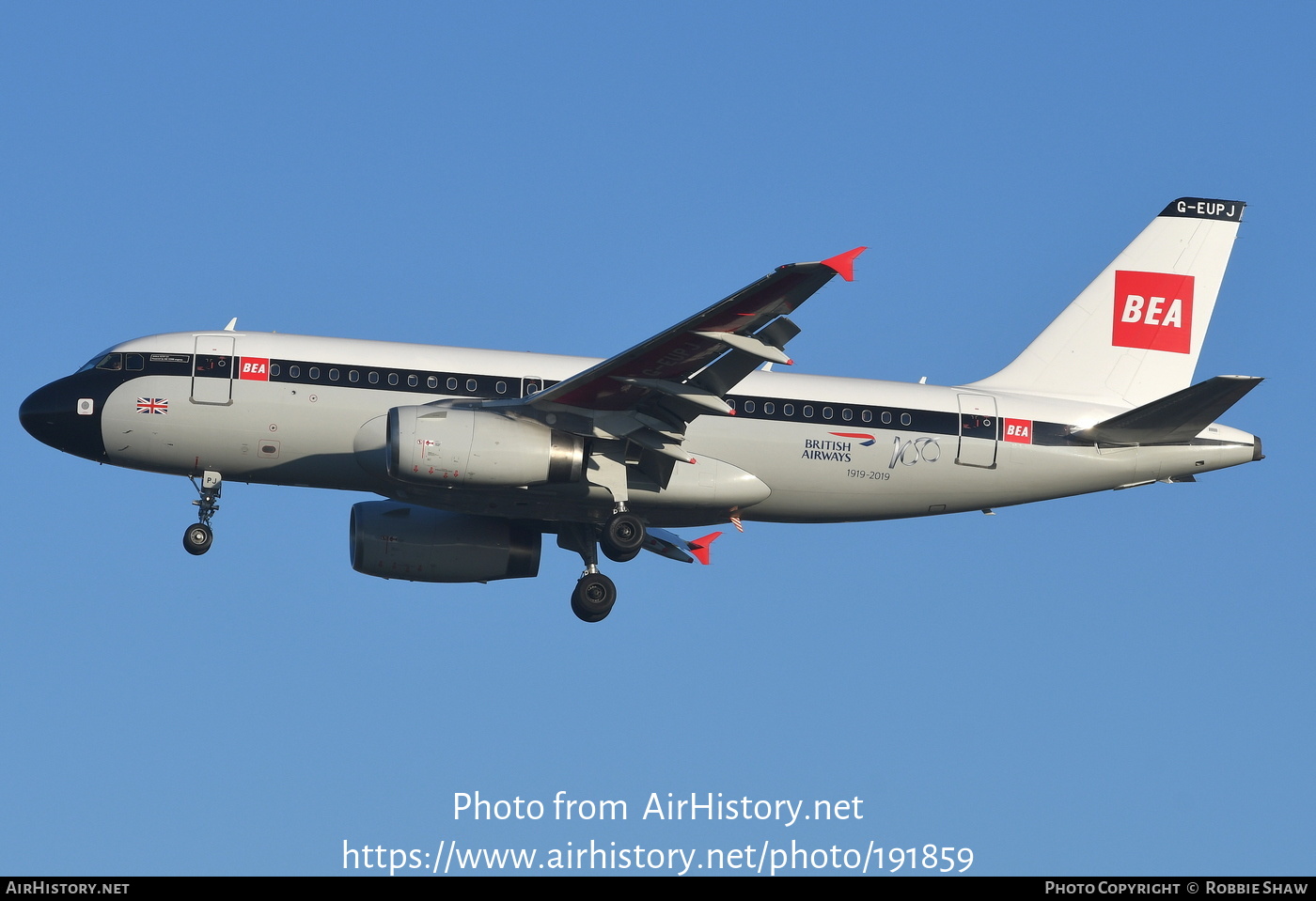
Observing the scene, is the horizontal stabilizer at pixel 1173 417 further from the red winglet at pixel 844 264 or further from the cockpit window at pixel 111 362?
the cockpit window at pixel 111 362

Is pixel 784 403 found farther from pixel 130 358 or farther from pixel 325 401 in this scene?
pixel 130 358

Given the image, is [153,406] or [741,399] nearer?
[153,406]

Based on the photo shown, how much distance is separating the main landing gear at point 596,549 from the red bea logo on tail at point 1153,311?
39.1 ft

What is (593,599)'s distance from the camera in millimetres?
33719

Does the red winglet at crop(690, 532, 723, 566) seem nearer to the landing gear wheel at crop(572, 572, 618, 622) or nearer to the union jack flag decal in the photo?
the landing gear wheel at crop(572, 572, 618, 622)

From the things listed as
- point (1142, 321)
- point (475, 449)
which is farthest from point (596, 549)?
point (1142, 321)

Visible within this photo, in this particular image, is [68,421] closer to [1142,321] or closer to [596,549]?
[596,549]

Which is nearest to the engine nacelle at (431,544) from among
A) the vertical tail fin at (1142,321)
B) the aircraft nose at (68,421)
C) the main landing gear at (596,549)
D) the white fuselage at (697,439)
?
the main landing gear at (596,549)

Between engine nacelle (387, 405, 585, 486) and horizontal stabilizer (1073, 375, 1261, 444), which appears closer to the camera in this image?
engine nacelle (387, 405, 585, 486)

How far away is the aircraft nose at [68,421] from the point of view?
32.2 metres

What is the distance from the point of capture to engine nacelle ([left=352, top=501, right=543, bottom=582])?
35.4 metres

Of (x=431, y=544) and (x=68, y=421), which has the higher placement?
(x=68, y=421)

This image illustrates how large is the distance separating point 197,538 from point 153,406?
2779 mm

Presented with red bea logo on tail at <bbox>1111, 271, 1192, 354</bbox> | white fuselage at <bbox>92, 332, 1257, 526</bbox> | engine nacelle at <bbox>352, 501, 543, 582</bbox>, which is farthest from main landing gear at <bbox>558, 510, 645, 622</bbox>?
red bea logo on tail at <bbox>1111, 271, 1192, 354</bbox>
